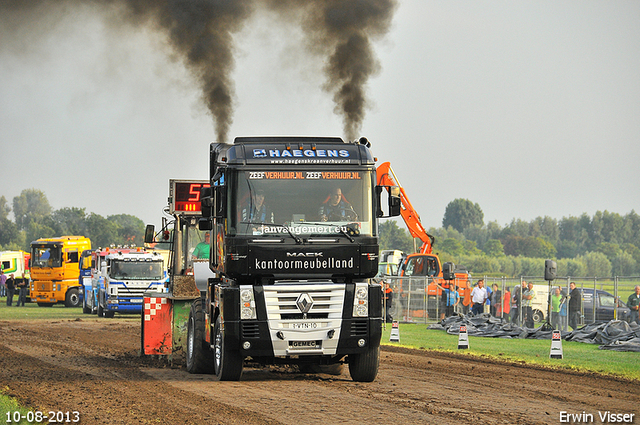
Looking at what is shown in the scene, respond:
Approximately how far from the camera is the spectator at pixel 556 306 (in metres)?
25.8

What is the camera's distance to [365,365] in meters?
12.8

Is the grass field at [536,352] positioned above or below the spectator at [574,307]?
below

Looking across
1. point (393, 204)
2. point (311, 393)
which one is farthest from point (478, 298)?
point (311, 393)

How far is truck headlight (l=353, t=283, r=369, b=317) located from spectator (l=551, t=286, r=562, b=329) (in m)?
15.3

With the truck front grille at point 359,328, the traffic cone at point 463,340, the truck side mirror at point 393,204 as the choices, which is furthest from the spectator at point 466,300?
the truck front grille at point 359,328

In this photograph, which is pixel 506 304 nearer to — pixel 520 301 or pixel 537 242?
pixel 520 301

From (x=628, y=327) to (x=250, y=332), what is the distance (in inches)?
502

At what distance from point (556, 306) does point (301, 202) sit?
638 inches

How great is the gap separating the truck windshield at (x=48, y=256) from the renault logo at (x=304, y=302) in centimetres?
3735

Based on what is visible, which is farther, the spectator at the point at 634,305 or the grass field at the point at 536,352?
the spectator at the point at 634,305

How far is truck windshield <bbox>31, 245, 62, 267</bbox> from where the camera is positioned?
46.2 m

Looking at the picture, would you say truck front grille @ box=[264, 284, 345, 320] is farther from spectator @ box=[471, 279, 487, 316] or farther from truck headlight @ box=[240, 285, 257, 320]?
spectator @ box=[471, 279, 487, 316]

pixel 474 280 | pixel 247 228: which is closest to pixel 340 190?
pixel 247 228

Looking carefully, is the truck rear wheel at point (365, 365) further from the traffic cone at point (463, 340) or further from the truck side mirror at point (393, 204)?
the traffic cone at point (463, 340)
